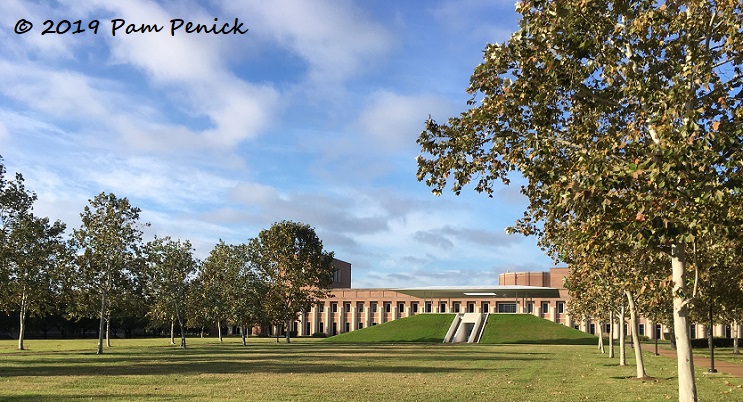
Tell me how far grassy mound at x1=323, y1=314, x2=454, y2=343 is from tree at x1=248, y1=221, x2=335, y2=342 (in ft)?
31.5

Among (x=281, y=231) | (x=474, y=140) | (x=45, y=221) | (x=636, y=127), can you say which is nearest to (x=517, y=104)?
(x=474, y=140)

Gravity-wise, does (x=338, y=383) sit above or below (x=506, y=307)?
below

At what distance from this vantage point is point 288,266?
80812 millimetres

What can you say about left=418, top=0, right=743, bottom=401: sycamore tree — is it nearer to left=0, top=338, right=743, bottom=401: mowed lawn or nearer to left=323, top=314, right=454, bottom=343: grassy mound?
left=0, top=338, right=743, bottom=401: mowed lawn

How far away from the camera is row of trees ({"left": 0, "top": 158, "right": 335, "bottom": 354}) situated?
43250mm

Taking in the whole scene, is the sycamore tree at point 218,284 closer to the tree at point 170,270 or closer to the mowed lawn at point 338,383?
the tree at point 170,270

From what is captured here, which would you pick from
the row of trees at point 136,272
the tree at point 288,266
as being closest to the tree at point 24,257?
the row of trees at point 136,272

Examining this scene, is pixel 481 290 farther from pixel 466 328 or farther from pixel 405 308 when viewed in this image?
pixel 405 308

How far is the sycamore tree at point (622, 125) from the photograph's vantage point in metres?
11.5

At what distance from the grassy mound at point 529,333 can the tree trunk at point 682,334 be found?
7200 cm

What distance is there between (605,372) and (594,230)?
2288 centimetres

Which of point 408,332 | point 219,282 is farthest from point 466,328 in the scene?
→ point 219,282

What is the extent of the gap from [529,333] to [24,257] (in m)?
64.6

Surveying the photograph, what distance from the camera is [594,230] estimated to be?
12891 mm
